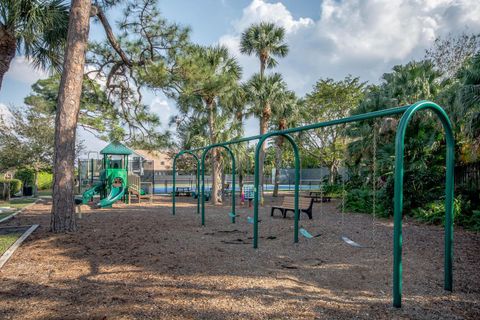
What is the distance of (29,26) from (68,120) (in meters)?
2.10

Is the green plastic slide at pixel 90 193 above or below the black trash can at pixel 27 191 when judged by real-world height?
above

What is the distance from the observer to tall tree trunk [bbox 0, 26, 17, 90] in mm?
7346

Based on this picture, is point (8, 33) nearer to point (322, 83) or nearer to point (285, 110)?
point (285, 110)

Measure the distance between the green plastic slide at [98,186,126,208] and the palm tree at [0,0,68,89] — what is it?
6398 mm

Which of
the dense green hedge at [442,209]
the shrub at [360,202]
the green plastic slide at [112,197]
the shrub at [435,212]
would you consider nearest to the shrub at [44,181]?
the green plastic slide at [112,197]

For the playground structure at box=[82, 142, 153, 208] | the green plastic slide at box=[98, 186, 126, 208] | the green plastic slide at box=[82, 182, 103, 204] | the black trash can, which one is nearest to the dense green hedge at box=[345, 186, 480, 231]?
the green plastic slide at box=[98, 186, 126, 208]

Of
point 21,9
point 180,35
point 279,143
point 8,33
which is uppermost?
point 180,35

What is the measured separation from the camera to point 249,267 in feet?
15.6

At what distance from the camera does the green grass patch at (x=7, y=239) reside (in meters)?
5.78

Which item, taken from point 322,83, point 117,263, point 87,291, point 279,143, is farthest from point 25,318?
point 322,83

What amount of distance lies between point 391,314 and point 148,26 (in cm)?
998

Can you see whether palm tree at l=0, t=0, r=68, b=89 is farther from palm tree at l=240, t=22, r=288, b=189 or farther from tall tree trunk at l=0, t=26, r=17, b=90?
palm tree at l=240, t=22, r=288, b=189

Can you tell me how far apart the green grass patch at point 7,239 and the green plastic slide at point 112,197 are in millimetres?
6107

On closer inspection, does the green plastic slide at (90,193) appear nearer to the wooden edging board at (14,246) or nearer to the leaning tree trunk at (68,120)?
the wooden edging board at (14,246)
